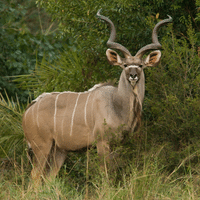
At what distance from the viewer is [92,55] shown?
4.91m

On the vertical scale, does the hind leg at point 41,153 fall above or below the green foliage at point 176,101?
below

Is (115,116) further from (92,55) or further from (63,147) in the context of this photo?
(92,55)

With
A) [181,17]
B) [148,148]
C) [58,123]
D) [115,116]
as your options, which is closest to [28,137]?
[58,123]

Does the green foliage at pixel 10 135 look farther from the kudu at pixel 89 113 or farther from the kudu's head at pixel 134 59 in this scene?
the kudu's head at pixel 134 59

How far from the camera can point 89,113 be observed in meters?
3.79

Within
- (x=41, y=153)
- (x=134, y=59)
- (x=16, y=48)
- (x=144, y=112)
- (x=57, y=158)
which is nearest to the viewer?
(x=134, y=59)

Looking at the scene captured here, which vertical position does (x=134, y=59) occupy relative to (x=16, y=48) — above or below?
above

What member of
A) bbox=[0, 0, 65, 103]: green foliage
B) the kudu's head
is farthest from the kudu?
bbox=[0, 0, 65, 103]: green foliage

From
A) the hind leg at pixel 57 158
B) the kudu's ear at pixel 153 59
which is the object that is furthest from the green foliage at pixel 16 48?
the kudu's ear at pixel 153 59

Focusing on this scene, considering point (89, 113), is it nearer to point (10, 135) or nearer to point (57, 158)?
point (57, 158)

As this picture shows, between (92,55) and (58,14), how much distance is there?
648 millimetres

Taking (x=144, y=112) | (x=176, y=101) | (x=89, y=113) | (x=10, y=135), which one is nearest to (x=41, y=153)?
(x=89, y=113)

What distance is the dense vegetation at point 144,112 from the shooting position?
3.07 meters

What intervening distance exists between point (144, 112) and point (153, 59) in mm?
883
